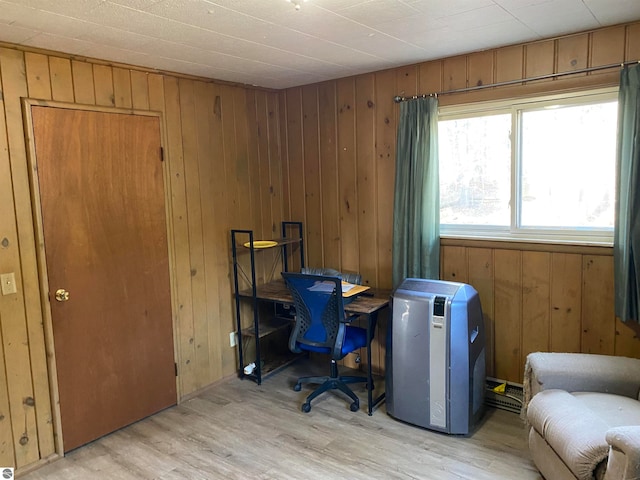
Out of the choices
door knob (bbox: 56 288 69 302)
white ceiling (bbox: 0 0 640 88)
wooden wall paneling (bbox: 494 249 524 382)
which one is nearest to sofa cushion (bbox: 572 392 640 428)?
wooden wall paneling (bbox: 494 249 524 382)

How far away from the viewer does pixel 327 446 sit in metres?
2.88

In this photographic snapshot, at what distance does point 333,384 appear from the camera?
3.43 meters

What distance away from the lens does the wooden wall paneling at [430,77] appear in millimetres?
3291

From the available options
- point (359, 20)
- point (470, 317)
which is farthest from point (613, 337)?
point (359, 20)

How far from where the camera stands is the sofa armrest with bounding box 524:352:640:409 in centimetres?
237

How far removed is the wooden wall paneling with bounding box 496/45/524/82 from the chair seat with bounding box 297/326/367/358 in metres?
1.93

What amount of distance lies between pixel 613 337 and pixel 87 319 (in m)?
3.17

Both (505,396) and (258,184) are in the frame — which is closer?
(505,396)

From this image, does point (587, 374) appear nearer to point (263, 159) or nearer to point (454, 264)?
point (454, 264)

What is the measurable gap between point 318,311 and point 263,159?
5.01 ft

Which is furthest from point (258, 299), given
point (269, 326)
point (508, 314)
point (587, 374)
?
point (587, 374)

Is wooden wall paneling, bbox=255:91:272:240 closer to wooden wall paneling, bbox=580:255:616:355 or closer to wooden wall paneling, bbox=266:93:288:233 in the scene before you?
wooden wall paneling, bbox=266:93:288:233

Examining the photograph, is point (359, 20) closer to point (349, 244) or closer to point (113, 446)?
point (349, 244)

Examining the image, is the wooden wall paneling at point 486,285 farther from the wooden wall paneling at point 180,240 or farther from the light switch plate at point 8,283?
the light switch plate at point 8,283
